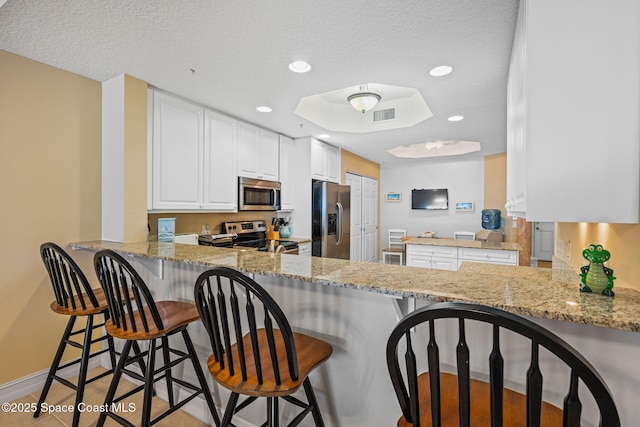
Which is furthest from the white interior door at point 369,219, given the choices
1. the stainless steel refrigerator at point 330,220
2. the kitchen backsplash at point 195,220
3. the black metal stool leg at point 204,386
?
the black metal stool leg at point 204,386

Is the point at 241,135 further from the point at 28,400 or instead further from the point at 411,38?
the point at 28,400

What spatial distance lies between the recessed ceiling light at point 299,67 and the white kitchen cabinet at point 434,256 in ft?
8.87

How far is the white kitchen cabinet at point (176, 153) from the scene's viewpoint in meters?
2.66

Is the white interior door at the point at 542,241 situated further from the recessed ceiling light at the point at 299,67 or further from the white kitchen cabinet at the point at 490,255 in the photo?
the recessed ceiling light at the point at 299,67

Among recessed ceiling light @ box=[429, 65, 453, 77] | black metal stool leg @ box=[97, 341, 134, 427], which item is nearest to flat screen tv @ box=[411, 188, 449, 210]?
recessed ceiling light @ box=[429, 65, 453, 77]

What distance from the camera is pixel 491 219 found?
5820 mm

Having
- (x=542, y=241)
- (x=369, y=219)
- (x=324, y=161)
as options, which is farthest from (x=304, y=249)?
(x=542, y=241)

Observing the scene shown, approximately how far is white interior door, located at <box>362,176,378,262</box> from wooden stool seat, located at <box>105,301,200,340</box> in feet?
15.2

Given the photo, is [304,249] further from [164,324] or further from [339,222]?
[164,324]

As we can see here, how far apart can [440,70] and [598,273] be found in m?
1.75

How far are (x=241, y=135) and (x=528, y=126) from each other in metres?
2.97

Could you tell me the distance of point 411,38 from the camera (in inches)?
73.1

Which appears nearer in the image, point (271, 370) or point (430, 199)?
point (271, 370)

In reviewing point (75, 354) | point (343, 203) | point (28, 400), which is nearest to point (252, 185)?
point (343, 203)
